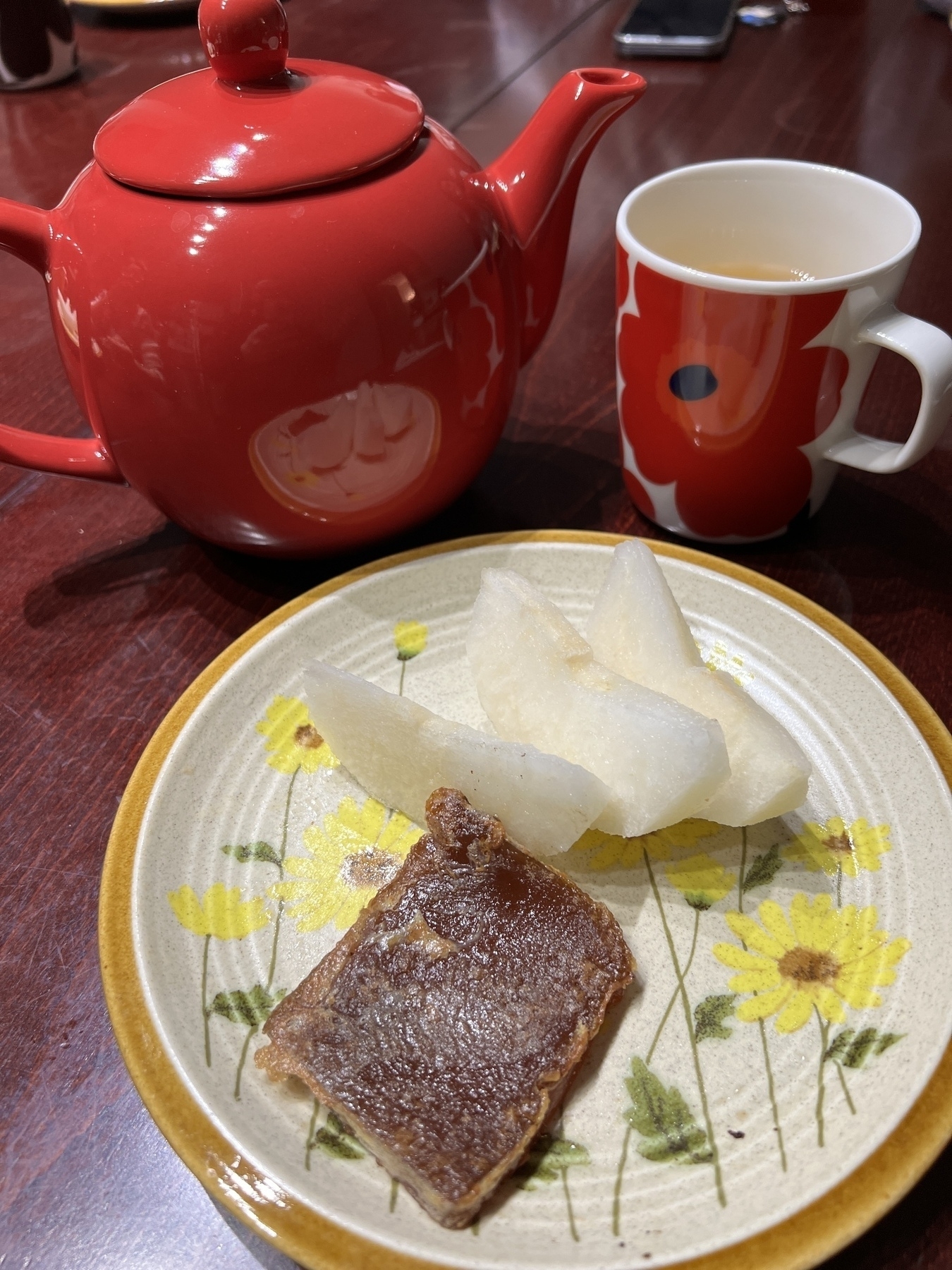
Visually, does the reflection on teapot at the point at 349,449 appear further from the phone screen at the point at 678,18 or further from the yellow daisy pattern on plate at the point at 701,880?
the phone screen at the point at 678,18

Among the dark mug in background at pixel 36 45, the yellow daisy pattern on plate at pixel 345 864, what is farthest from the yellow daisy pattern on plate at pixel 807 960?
the dark mug in background at pixel 36 45

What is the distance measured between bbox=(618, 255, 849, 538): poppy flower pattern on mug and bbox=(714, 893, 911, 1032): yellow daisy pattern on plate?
0.40 meters

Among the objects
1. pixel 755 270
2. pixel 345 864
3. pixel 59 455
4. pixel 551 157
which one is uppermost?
pixel 551 157

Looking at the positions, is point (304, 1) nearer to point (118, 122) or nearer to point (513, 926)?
point (118, 122)

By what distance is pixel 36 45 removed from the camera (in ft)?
6.13

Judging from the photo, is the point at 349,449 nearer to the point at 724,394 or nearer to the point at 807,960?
the point at 724,394

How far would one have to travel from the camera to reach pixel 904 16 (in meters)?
1.99

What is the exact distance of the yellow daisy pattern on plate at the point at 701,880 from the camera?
669 mm

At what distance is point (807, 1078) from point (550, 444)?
2.37ft

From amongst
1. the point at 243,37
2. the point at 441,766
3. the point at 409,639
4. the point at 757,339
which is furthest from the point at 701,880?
the point at 243,37

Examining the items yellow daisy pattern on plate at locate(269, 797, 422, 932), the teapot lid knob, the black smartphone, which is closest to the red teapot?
the teapot lid knob

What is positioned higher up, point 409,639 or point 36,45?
point 36,45

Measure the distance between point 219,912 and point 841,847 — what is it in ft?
1.41

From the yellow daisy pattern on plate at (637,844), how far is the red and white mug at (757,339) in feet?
1.14
